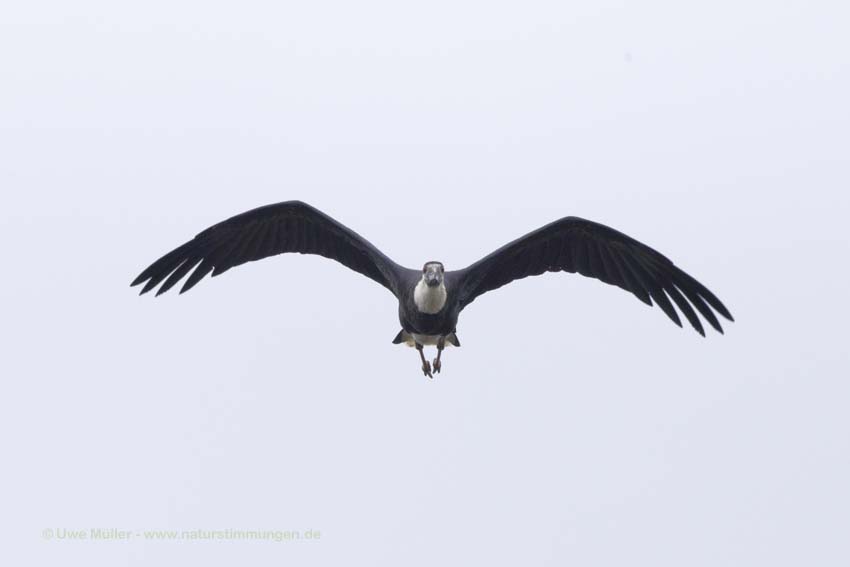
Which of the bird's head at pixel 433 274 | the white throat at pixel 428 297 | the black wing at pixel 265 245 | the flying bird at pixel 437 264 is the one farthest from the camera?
the black wing at pixel 265 245

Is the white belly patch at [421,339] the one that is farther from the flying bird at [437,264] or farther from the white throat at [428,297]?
the white throat at [428,297]

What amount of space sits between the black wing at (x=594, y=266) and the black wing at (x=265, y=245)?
109 centimetres

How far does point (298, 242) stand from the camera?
16812mm

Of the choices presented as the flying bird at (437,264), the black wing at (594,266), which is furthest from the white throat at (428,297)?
the black wing at (594,266)

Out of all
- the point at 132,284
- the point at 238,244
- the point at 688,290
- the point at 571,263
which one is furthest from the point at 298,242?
the point at 688,290

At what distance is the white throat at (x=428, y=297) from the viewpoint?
15.3 metres

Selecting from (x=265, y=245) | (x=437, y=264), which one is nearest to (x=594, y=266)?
(x=437, y=264)

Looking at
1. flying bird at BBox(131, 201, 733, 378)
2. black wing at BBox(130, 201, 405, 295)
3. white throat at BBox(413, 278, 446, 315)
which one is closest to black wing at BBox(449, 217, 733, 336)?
flying bird at BBox(131, 201, 733, 378)

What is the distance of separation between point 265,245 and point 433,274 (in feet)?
8.28

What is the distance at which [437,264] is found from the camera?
15312mm

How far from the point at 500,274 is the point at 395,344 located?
1.38 meters

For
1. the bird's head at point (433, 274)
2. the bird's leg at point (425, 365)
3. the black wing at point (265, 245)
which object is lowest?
the bird's leg at point (425, 365)

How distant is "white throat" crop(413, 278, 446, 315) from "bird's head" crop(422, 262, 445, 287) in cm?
8

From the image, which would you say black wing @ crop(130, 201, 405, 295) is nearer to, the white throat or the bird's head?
the white throat
